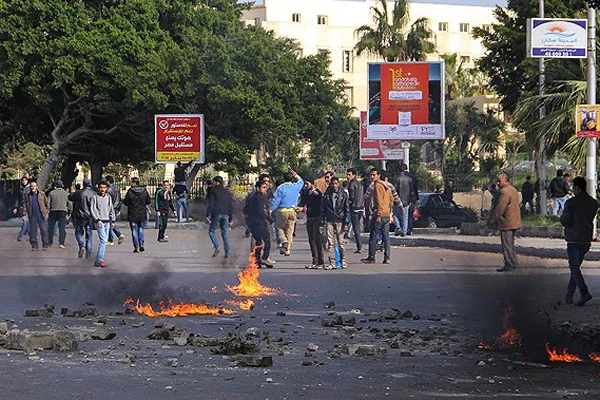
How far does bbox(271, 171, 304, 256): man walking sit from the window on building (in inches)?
2991

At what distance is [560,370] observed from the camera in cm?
898

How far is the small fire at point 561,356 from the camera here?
374 inches

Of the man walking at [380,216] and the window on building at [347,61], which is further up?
the window on building at [347,61]

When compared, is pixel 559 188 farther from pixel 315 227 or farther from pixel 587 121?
pixel 315 227

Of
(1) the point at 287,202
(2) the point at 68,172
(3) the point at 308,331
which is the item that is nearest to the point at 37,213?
(1) the point at 287,202

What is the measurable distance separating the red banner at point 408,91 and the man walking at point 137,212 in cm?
1571

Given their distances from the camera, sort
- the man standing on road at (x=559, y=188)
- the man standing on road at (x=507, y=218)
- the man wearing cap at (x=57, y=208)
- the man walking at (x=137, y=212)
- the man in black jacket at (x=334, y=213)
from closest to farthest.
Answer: the man standing on road at (x=507, y=218) < the man in black jacket at (x=334, y=213) < the man walking at (x=137, y=212) < the man wearing cap at (x=57, y=208) < the man standing on road at (x=559, y=188)

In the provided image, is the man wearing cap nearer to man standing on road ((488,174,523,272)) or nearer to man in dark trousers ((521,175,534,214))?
man standing on road ((488,174,523,272))

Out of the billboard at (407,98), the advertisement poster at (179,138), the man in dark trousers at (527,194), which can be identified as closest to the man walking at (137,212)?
the billboard at (407,98)

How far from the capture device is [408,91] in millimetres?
39844

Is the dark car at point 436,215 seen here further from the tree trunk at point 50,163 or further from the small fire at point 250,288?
the tree trunk at point 50,163

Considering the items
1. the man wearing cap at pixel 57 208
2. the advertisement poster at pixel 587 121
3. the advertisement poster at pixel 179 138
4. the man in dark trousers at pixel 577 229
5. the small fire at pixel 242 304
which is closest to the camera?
the small fire at pixel 242 304

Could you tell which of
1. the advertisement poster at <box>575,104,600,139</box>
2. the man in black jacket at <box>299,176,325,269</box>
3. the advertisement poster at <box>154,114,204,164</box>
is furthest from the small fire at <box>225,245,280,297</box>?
the advertisement poster at <box>154,114,204,164</box>

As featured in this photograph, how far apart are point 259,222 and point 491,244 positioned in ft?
21.7
